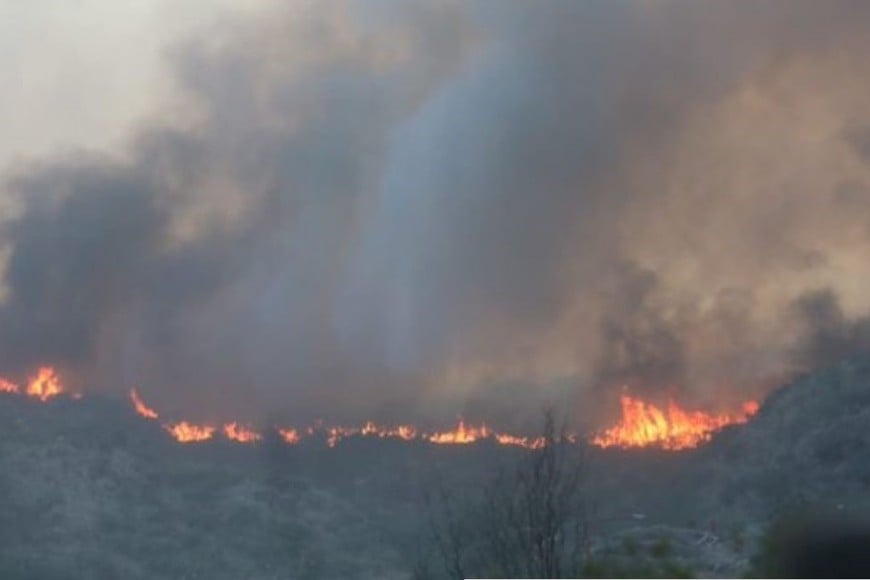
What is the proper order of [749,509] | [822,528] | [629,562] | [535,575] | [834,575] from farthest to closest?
1. [749,509]
2. [535,575]
3. [629,562]
4. [822,528]
5. [834,575]

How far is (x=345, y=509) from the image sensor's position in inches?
1511

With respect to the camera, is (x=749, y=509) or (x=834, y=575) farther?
(x=749, y=509)

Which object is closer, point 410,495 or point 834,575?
point 834,575

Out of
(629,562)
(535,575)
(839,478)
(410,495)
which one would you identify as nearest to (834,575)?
(629,562)

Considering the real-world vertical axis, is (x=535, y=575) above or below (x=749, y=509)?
below

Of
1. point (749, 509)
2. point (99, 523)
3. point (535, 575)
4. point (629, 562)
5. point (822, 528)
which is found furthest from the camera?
point (99, 523)

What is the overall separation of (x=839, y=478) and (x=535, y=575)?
1874cm

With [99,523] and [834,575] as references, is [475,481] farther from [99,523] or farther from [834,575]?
[834,575]

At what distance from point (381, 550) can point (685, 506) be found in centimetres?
815

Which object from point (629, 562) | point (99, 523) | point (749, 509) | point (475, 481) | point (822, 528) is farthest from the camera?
point (99, 523)

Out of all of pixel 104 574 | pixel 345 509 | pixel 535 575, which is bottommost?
pixel 535 575

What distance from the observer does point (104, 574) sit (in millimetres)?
33719

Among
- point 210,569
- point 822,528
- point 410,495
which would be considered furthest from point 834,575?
point 410,495

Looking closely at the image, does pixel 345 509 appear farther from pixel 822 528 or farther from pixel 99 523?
pixel 822 528
